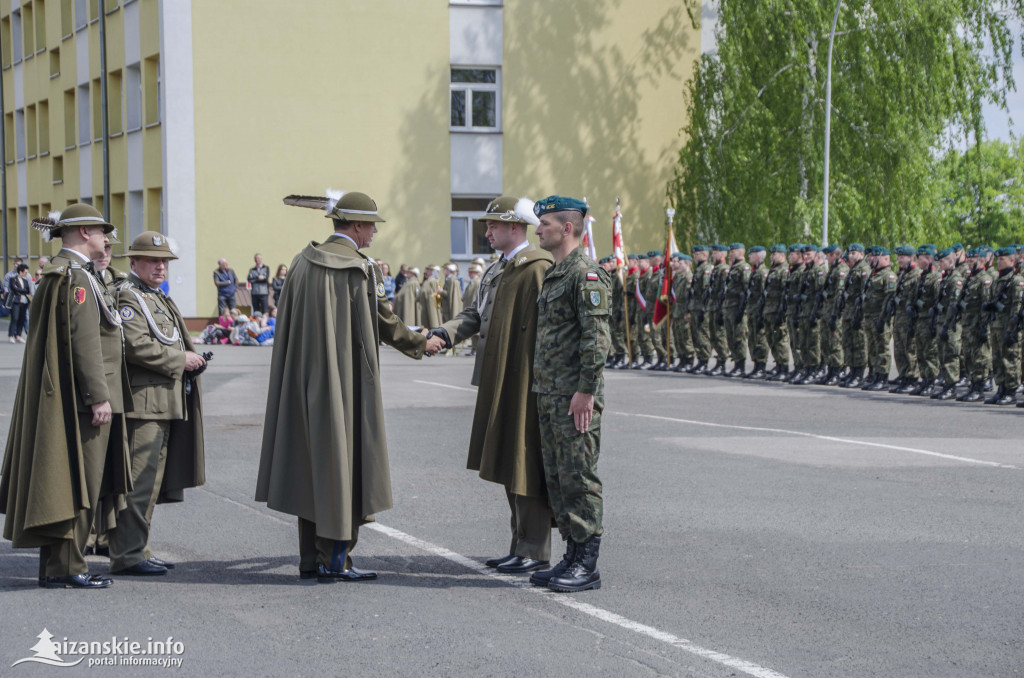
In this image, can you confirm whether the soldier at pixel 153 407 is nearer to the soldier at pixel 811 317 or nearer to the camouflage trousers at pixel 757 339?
A: the soldier at pixel 811 317

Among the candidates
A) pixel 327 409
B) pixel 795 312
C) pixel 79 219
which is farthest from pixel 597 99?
pixel 327 409

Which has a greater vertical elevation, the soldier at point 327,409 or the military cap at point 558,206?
the military cap at point 558,206

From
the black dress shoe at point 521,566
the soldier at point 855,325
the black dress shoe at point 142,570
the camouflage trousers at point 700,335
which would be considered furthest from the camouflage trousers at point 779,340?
the black dress shoe at point 142,570

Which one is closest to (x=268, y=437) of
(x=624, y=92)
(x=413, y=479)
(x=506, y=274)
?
(x=506, y=274)

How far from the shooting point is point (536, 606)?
6.25 meters

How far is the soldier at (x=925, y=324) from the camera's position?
17.6 metres

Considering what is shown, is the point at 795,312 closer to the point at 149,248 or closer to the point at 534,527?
the point at 534,527

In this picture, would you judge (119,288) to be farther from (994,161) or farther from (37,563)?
(994,161)

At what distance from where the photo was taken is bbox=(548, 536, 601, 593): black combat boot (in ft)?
21.4

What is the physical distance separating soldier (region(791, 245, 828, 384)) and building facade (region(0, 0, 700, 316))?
15759mm

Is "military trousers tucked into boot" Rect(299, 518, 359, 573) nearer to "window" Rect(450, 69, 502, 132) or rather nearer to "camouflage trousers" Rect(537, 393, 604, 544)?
"camouflage trousers" Rect(537, 393, 604, 544)

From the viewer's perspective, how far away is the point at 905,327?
1800cm

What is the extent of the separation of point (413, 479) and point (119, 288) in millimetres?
3571

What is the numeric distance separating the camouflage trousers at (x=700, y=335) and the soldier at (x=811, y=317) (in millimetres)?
2363
